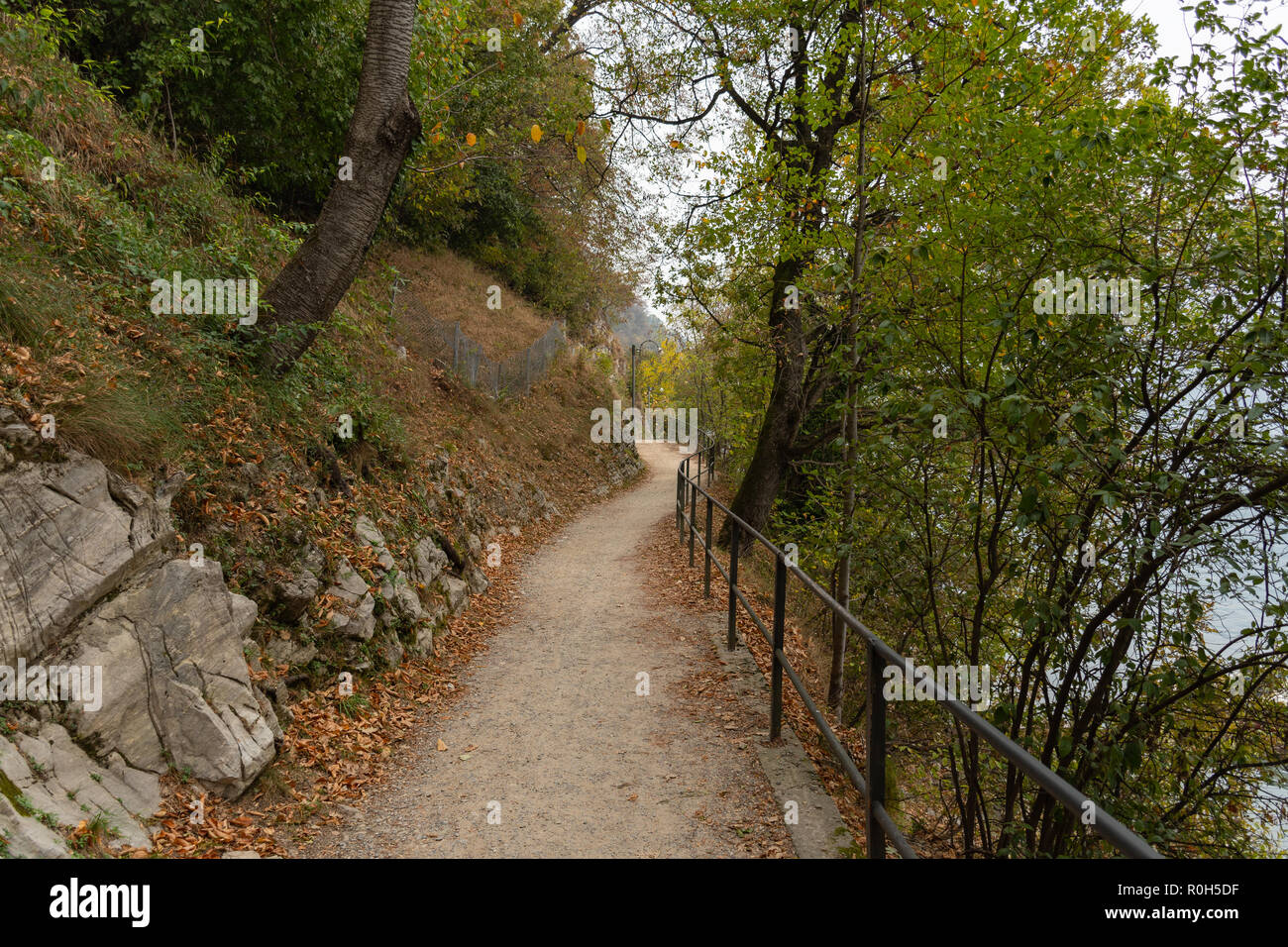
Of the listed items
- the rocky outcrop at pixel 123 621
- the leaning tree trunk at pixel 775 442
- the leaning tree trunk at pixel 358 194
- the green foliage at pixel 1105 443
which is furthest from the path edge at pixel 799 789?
the leaning tree trunk at pixel 775 442

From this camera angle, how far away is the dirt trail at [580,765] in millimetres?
4004

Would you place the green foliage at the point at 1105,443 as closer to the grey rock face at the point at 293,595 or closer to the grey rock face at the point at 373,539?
the grey rock face at the point at 293,595

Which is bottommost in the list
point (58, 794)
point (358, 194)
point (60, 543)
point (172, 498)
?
point (58, 794)

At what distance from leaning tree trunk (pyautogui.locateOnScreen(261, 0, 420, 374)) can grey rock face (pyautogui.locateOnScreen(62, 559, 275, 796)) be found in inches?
120

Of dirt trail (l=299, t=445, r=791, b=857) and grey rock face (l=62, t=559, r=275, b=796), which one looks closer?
grey rock face (l=62, t=559, r=275, b=796)

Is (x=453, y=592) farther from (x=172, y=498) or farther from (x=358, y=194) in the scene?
(x=358, y=194)

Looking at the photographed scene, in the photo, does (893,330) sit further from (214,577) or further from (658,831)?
(214,577)

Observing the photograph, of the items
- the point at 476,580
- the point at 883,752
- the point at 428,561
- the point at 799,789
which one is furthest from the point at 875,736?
the point at 476,580

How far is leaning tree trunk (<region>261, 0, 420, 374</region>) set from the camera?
6664 mm

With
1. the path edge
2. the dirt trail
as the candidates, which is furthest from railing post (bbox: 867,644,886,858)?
the dirt trail

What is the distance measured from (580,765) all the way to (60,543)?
10.7 ft

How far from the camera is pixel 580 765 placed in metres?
4.88

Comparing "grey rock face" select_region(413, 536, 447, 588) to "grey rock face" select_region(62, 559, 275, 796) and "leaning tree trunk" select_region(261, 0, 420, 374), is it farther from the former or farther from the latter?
"grey rock face" select_region(62, 559, 275, 796)

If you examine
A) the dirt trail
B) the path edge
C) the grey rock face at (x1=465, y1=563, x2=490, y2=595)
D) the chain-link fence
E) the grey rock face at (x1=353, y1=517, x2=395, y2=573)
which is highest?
the chain-link fence
